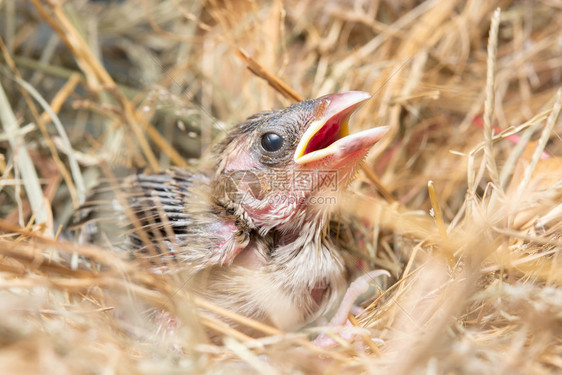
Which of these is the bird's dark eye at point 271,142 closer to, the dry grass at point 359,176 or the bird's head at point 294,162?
the bird's head at point 294,162

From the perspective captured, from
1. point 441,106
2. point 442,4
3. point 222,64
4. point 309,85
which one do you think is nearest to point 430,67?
point 441,106

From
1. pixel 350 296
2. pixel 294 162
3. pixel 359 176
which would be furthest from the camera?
pixel 359 176

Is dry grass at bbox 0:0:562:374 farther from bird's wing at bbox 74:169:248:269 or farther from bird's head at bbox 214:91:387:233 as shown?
bird's head at bbox 214:91:387:233

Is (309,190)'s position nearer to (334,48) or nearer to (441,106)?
(441,106)

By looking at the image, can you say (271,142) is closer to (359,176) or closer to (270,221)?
(270,221)

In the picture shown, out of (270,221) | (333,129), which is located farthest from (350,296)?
(333,129)

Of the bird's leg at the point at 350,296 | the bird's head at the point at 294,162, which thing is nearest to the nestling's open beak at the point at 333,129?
the bird's head at the point at 294,162

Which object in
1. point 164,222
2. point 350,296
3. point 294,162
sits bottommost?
point 350,296
